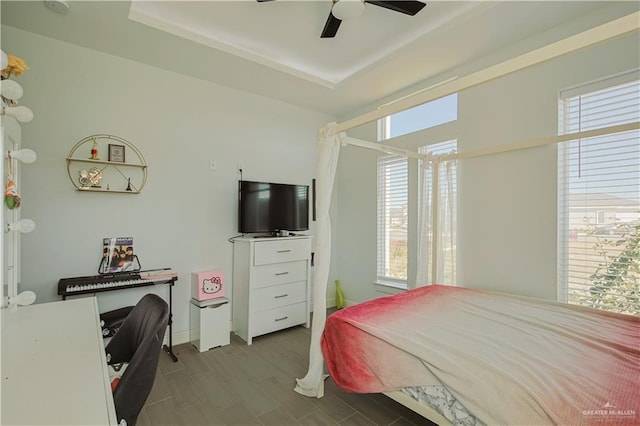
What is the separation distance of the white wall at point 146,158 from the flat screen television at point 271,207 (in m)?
0.21

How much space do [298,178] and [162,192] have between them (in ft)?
5.51

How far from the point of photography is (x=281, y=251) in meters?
3.39

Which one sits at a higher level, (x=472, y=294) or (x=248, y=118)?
(x=248, y=118)

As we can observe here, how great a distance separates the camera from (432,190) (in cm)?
313

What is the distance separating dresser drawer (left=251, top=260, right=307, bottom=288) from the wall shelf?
4.70 feet

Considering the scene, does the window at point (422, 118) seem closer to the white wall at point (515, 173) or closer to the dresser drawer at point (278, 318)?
the white wall at point (515, 173)

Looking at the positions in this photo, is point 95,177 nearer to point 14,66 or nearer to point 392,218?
point 14,66

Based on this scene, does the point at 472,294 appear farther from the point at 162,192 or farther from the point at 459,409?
the point at 162,192

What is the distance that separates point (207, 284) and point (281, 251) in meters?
0.83

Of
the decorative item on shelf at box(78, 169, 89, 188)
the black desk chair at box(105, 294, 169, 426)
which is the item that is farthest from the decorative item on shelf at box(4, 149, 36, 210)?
the decorative item on shelf at box(78, 169, 89, 188)

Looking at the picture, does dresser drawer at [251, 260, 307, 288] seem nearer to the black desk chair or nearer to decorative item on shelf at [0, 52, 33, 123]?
the black desk chair

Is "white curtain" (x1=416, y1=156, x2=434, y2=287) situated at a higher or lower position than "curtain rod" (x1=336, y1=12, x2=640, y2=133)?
lower

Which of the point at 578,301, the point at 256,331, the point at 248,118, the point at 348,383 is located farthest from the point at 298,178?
the point at 578,301

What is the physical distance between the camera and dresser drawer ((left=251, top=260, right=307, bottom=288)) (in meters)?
3.21
